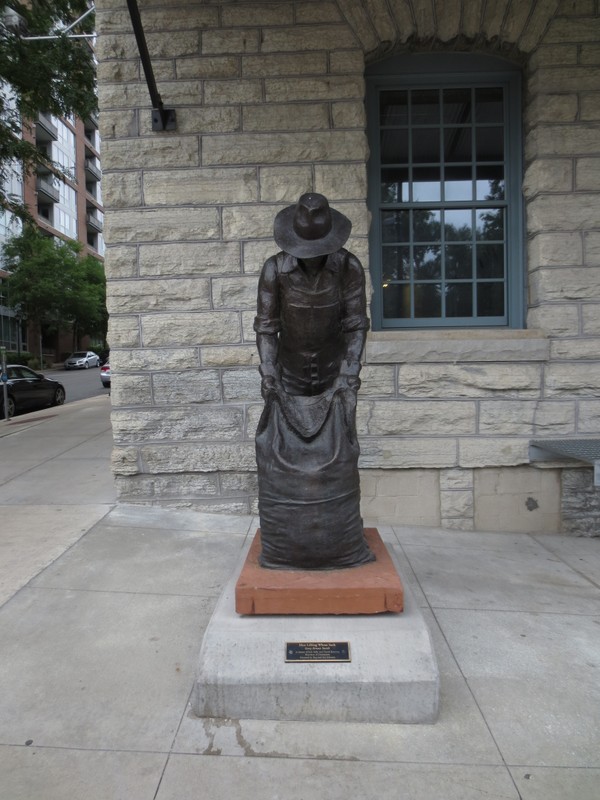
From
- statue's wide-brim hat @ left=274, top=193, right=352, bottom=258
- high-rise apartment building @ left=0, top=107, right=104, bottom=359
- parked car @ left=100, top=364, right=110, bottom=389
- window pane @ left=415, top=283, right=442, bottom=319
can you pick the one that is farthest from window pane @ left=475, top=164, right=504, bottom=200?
high-rise apartment building @ left=0, top=107, right=104, bottom=359

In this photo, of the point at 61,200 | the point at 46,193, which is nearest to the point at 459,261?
the point at 46,193

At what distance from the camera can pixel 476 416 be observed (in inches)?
221

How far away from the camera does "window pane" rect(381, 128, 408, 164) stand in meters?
6.05

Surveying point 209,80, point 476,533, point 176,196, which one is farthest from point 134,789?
point 209,80

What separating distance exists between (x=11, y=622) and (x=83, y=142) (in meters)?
63.1

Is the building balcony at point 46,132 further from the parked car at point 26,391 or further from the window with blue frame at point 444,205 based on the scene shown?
the window with blue frame at point 444,205

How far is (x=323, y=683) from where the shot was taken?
2736 millimetres

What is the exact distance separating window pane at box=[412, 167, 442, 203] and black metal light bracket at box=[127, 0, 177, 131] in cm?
248

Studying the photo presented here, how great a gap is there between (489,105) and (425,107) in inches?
25.9

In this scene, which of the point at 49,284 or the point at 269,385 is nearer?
the point at 269,385

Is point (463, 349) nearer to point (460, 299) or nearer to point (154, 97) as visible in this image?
point (460, 299)

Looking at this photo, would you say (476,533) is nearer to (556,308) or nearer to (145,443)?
(556,308)

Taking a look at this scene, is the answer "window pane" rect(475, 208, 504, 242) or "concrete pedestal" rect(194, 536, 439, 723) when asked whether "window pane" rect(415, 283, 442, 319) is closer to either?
"window pane" rect(475, 208, 504, 242)

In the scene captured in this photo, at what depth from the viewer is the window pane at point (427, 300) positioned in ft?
20.0
